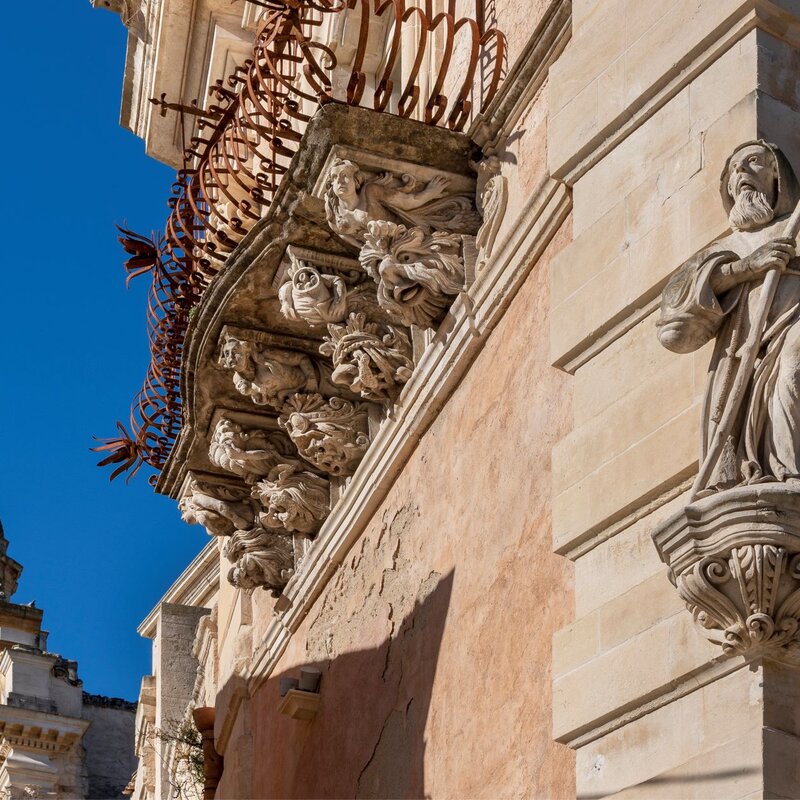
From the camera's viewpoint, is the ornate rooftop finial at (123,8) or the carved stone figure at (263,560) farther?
the ornate rooftop finial at (123,8)

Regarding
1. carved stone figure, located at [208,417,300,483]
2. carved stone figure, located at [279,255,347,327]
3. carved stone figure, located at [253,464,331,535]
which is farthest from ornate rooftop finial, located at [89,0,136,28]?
carved stone figure, located at [279,255,347,327]

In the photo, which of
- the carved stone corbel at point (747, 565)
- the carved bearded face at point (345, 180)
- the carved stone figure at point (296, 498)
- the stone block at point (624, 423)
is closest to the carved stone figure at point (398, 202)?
the carved bearded face at point (345, 180)

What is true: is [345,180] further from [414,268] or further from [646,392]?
[646,392]

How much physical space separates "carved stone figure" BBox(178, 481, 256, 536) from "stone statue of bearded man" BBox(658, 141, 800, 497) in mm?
5695

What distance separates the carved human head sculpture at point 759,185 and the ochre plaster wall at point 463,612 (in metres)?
1.48

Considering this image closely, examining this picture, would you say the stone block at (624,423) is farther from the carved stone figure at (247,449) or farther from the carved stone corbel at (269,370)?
the carved stone figure at (247,449)

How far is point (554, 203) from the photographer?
289 inches

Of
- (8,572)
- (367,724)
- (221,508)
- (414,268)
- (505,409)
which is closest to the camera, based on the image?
(505,409)

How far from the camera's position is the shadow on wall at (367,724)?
808cm

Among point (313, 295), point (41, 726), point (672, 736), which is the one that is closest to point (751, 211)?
point (672, 736)

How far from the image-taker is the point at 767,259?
5367mm

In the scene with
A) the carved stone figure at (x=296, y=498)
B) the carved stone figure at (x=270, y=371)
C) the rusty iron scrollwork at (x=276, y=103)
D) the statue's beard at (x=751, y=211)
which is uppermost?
the rusty iron scrollwork at (x=276, y=103)

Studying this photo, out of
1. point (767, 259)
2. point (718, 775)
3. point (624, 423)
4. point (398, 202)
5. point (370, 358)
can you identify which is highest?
point (398, 202)

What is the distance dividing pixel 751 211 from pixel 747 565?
114cm
